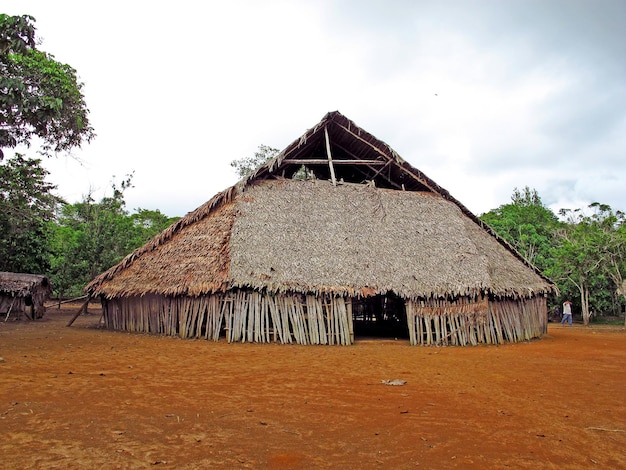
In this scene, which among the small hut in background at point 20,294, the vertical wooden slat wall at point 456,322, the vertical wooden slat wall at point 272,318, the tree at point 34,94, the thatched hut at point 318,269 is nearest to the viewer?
the tree at point 34,94

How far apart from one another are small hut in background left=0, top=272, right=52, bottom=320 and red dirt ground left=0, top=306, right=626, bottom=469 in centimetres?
964

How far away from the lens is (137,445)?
3.65m

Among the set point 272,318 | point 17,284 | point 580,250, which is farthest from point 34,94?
point 580,250

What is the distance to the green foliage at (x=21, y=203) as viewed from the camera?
14.1 meters

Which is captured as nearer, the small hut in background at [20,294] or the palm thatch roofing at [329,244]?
the palm thatch roofing at [329,244]

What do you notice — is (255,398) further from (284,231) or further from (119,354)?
(284,231)

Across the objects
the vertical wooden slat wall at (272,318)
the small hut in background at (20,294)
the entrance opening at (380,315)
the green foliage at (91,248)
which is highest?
the green foliage at (91,248)

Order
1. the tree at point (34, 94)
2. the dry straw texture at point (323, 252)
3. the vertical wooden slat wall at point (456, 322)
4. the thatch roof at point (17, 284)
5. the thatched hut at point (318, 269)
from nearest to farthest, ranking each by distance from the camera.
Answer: the tree at point (34, 94) → the thatched hut at point (318, 269) → the dry straw texture at point (323, 252) → the vertical wooden slat wall at point (456, 322) → the thatch roof at point (17, 284)

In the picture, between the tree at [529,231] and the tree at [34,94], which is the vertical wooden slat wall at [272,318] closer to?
the tree at [34,94]

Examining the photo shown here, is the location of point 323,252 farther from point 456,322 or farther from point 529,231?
point 529,231

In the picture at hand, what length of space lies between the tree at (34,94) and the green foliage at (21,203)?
312 cm

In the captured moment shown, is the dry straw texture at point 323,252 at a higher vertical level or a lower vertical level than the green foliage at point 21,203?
lower

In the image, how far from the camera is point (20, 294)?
17031 mm

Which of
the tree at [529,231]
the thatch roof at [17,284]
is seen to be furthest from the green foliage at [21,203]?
the tree at [529,231]
